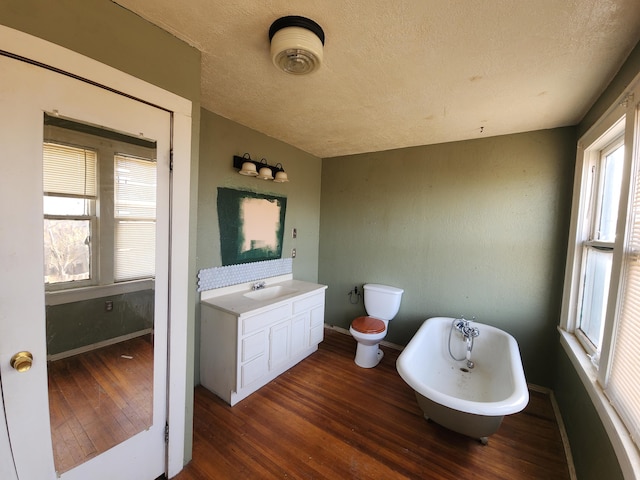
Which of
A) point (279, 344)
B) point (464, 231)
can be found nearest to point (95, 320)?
point (279, 344)

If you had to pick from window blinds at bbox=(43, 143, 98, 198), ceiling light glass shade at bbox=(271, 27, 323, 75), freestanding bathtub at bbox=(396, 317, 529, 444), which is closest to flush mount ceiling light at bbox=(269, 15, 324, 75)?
ceiling light glass shade at bbox=(271, 27, 323, 75)

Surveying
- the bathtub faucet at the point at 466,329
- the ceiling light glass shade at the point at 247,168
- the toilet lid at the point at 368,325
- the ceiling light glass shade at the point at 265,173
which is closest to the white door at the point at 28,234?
the ceiling light glass shade at the point at 247,168

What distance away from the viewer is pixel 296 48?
115cm

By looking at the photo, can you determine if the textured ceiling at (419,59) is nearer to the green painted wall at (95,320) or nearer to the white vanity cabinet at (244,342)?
the green painted wall at (95,320)

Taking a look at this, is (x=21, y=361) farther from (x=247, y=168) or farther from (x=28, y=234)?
(x=247, y=168)

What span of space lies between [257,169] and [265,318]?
4.96 ft

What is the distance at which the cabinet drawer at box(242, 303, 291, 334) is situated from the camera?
80.3 inches

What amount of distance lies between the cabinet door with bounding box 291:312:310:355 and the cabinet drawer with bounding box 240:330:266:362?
1.31 feet

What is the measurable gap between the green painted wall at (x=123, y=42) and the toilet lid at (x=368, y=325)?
164 cm

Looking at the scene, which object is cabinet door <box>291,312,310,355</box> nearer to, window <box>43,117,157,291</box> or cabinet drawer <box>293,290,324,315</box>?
cabinet drawer <box>293,290,324,315</box>

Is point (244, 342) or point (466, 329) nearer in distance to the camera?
point (244, 342)

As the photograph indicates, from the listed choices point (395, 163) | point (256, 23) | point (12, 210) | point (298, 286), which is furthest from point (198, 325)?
point (395, 163)

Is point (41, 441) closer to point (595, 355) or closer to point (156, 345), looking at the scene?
point (156, 345)

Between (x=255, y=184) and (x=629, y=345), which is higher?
(x=255, y=184)
